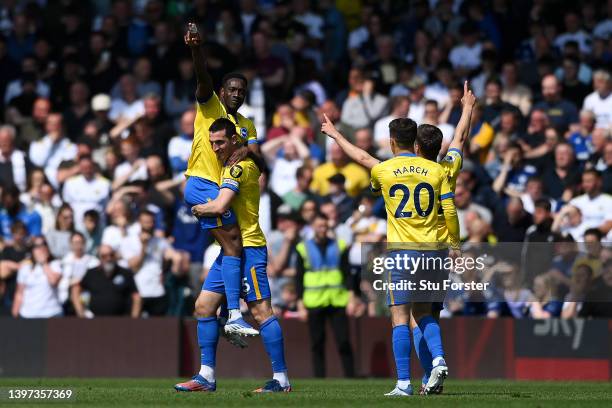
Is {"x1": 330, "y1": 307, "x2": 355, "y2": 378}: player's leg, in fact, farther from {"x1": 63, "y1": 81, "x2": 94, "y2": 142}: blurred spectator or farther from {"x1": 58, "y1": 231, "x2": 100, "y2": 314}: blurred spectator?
{"x1": 63, "y1": 81, "x2": 94, "y2": 142}: blurred spectator

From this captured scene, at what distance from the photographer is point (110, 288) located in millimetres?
19594

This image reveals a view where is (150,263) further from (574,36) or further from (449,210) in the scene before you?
(449,210)

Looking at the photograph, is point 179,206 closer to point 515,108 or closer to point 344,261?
point 344,261

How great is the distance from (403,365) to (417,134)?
2.08m

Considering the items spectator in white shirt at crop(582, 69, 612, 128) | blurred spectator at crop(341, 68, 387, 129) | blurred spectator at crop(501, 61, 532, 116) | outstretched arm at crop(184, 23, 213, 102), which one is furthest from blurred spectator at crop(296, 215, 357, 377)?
outstretched arm at crop(184, 23, 213, 102)

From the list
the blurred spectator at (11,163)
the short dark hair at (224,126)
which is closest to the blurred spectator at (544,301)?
the short dark hair at (224,126)

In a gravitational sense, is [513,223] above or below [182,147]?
below

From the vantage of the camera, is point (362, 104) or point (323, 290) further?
point (362, 104)

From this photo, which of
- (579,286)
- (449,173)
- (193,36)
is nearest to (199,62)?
(193,36)

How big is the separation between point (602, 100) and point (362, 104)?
3.67 metres

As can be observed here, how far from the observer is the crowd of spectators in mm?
19375

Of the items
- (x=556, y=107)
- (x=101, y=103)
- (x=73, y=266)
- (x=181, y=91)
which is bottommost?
(x=73, y=266)

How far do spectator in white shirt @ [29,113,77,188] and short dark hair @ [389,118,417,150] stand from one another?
10.6 metres

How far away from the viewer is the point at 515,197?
19.5 m
